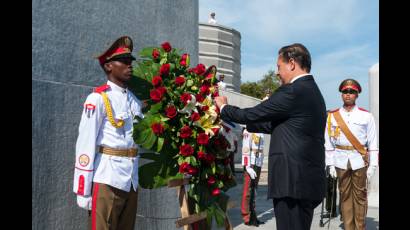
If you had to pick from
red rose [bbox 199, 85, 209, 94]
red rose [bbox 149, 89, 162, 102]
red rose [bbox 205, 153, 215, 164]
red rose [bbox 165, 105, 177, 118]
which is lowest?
red rose [bbox 205, 153, 215, 164]

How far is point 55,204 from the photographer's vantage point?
435 cm

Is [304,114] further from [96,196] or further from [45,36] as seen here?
[45,36]

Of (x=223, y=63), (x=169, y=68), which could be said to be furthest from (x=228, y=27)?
(x=169, y=68)

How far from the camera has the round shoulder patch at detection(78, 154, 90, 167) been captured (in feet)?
12.9

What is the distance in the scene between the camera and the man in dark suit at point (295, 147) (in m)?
3.84

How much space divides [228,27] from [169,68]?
1596 inches

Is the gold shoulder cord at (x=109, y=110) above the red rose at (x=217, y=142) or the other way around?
above

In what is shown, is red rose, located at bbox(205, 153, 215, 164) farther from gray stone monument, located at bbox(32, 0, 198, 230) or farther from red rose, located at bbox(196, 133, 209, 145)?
gray stone monument, located at bbox(32, 0, 198, 230)

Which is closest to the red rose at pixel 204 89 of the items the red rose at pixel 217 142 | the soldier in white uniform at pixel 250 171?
the red rose at pixel 217 142

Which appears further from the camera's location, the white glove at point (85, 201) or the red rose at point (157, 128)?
the red rose at point (157, 128)

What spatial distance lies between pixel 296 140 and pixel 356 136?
364cm

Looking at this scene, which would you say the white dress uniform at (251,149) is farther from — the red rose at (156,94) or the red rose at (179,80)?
the red rose at (156,94)

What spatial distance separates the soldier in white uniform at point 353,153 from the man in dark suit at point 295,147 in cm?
329

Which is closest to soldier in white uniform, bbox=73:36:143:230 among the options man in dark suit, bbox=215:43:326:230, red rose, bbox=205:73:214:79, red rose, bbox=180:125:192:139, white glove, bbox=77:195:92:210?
white glove, bbox=77:195:92:210
